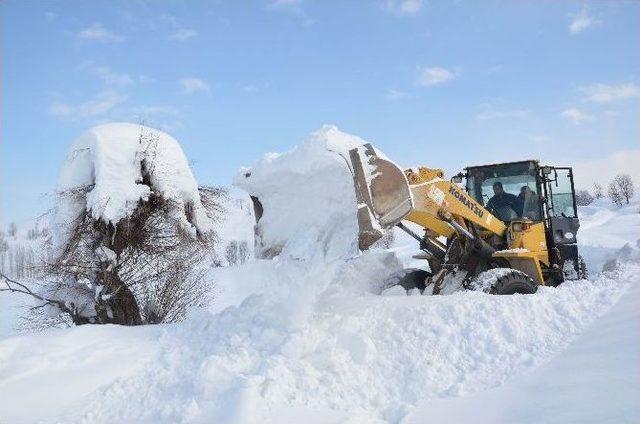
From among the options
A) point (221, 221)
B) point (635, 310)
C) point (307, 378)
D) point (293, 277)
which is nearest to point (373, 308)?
point (293, 277)

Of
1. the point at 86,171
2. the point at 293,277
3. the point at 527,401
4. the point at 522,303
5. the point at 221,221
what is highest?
the point at 86,171

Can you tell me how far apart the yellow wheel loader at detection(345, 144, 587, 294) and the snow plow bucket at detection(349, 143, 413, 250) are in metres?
0.01

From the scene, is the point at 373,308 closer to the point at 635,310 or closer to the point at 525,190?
the point at 635,310

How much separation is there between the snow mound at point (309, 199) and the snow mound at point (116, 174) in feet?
9.37

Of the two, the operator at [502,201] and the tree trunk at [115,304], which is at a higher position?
the operator at [502,201]

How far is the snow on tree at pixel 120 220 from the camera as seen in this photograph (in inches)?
337

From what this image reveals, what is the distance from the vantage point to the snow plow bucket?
5613 millimetres

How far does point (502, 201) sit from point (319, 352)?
5018 mm

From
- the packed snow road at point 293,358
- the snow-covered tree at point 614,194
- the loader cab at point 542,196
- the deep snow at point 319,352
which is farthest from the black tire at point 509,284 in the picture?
the snow-covered tree at point 614,194

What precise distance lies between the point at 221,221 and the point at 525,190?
5.72 meters

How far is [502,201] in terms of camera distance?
876cm

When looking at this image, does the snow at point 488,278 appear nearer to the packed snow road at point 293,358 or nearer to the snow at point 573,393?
the packed snow road at point 293,358

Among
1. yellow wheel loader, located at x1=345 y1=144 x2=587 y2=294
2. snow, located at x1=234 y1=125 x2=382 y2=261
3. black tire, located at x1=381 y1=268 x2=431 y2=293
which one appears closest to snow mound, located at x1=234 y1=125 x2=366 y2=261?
snow, located at x1=234 y1=125 x2=382 y2=261

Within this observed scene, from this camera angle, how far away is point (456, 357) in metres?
5.05
